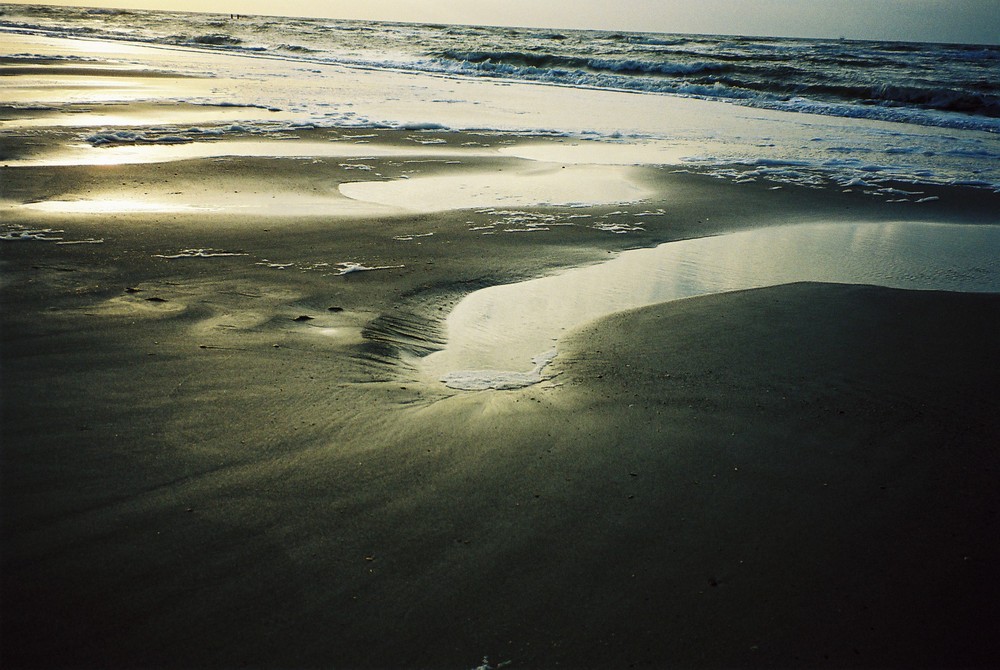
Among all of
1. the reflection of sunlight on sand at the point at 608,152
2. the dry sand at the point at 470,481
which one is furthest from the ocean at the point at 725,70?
the dry sand at the point at 470,481

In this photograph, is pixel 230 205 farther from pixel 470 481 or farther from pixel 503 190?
pixel 470 481

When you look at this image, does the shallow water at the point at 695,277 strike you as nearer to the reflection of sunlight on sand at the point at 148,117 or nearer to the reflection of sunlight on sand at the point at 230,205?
the reflection of sunlight on sand at the point at 230,205

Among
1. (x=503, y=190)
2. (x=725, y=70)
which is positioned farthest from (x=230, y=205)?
(x=725, y=70)

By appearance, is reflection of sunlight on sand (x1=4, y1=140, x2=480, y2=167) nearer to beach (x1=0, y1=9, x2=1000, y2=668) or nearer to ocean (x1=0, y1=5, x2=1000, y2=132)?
beach (x1=0, y1=9, x2=1000, y2=668)

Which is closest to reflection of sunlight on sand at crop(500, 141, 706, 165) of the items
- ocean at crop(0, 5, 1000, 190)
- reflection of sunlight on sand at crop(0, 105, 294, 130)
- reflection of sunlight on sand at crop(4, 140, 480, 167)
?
ocean at crop(0, 5, 1000, 190)

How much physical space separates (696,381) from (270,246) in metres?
3.45

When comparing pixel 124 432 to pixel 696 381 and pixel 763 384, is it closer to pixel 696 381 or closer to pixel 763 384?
pixel 696 381

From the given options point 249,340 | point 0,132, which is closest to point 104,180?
point 0,132

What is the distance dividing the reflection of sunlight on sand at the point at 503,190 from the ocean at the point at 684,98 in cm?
201

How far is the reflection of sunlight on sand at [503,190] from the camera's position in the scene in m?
7.40

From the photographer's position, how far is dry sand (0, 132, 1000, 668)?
6.46 feet

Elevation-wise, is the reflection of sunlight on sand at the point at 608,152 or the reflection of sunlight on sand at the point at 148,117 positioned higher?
the reflection of sunlight on sand at the point at 148,117

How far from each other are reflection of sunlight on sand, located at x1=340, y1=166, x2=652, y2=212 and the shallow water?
72.1 inches

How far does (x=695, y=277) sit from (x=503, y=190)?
333 centimetres
